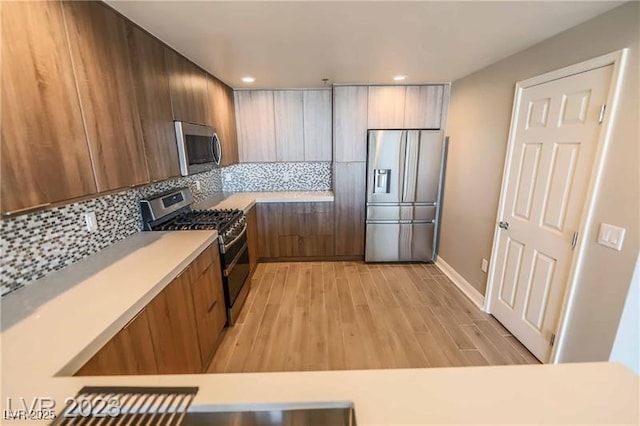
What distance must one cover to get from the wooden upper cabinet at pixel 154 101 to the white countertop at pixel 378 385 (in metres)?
1.10

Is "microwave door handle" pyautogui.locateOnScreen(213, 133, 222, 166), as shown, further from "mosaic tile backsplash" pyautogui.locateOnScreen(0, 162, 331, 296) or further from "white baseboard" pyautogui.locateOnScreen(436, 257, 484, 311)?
"white baseboard" pyautogui.locateOnScreen(436, 257, 484, 311)

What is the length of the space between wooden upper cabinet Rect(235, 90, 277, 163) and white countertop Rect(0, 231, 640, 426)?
2975 millimetres

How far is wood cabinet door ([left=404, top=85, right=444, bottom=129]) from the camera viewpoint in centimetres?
341

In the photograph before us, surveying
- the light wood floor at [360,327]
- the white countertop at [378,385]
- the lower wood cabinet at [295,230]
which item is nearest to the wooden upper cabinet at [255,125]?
the lower wood cabinet at [295,230]

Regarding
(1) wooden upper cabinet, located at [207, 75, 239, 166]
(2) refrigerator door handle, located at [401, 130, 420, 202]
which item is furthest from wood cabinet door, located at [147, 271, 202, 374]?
(2) refrigerator door handle, located at [401, 130, 420, 202]

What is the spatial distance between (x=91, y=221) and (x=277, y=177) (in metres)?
2.61

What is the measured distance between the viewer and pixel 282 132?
3748 mm

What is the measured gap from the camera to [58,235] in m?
1.48

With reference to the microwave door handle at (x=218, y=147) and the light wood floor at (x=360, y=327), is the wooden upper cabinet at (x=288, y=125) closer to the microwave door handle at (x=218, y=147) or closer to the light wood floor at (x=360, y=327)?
the microwave door handle at (x=218, y=147)

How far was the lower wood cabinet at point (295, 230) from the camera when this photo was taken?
3.68 m

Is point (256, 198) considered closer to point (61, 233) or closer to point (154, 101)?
point (154, 101)

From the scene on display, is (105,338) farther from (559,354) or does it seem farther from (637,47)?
(637,47)

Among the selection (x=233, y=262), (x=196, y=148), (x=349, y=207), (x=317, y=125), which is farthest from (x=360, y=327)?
(x=317, y=125)

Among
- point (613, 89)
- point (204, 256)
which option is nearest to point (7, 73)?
point (204, 256)
